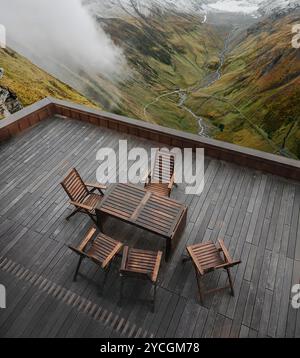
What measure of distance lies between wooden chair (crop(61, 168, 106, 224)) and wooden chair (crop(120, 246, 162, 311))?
5.26 feet

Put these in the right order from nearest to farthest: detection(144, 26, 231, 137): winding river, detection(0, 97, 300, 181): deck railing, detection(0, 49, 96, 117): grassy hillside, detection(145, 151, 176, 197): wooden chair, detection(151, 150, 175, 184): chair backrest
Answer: detection(145, 151, 176, 197): wooden chair
detection(151, 150, 175, 184): chair backrest
detection(0, 97, 300, 181): deck railing
detection(0, 49, 96, 117): grassy hillside
detection(144, 26, 231, 137): winding river

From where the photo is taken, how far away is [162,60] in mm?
111250

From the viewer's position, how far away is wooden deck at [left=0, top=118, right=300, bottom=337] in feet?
17.1

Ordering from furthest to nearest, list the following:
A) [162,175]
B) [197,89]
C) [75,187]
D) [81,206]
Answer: [197,89], [162,175], [75,187], [81,206]

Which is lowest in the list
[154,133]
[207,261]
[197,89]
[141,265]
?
[197,89]

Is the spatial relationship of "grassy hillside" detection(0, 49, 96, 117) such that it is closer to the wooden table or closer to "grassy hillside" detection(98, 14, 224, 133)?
the wooden table

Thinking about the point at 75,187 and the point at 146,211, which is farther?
the point at 75,187

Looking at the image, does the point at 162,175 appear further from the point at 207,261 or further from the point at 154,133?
the point at 207,261

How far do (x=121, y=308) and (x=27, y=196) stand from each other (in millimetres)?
3906

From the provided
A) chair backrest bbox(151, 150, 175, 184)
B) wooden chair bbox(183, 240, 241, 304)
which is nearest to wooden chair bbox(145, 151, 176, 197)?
chair backrest bbox(151, 150, 175, 184)

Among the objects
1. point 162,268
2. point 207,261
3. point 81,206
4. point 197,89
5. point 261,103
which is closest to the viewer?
point 207,261

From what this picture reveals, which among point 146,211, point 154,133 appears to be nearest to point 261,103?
point 154,133

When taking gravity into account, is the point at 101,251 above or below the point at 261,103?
above

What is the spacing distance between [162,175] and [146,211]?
63.1 inches
